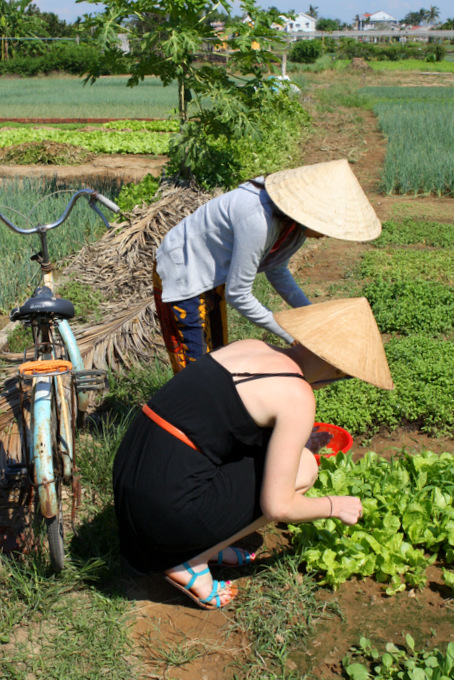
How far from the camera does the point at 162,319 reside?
2.99m

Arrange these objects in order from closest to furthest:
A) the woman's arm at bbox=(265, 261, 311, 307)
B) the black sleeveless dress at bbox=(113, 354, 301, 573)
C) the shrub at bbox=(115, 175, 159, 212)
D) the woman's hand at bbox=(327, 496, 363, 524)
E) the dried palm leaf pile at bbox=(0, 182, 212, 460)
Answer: the black sleeveless dress at bbox=(113, 354, 301, 573) → the woman's hand at bbox=(327, 496, 363, 524) → the woman's arm at bbox=(265, 261, 311, 307) → the dried palm leaf pile at bbox=(0, 182, 212, 460) → the shrub at bbox=(115, 175, 159, 212)

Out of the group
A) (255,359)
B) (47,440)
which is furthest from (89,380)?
(255,359)

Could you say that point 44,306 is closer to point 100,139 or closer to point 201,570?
point 201,570

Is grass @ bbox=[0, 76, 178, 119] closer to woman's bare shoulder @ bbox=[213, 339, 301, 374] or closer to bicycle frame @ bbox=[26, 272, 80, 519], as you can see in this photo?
bicycle frame @ bbox=[26, 272, 80, 519]

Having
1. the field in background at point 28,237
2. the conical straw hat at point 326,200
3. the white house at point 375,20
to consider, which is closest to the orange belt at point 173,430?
the conical straw hat at point 326,200

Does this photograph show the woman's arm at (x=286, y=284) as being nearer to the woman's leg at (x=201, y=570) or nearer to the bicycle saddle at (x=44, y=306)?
the bicycle saddle at (x=44, y=306)

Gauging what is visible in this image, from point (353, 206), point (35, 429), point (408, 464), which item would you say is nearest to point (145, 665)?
point (35, 429)

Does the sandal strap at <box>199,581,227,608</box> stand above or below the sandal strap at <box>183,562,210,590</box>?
below

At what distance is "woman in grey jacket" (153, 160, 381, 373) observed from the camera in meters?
2.48

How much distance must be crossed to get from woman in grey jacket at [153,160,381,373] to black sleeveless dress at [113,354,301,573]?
1.77 ft

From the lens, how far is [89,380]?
10.1 ft

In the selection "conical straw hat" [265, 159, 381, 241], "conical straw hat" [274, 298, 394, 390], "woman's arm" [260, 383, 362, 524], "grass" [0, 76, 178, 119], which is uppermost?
"grass" [0, 76, 178, 119]

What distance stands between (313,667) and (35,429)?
1.26 meters

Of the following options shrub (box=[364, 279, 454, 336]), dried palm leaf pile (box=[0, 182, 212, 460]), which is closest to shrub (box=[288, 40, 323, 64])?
dried palm leaf pile (box=[0, 182, 212, 460])
